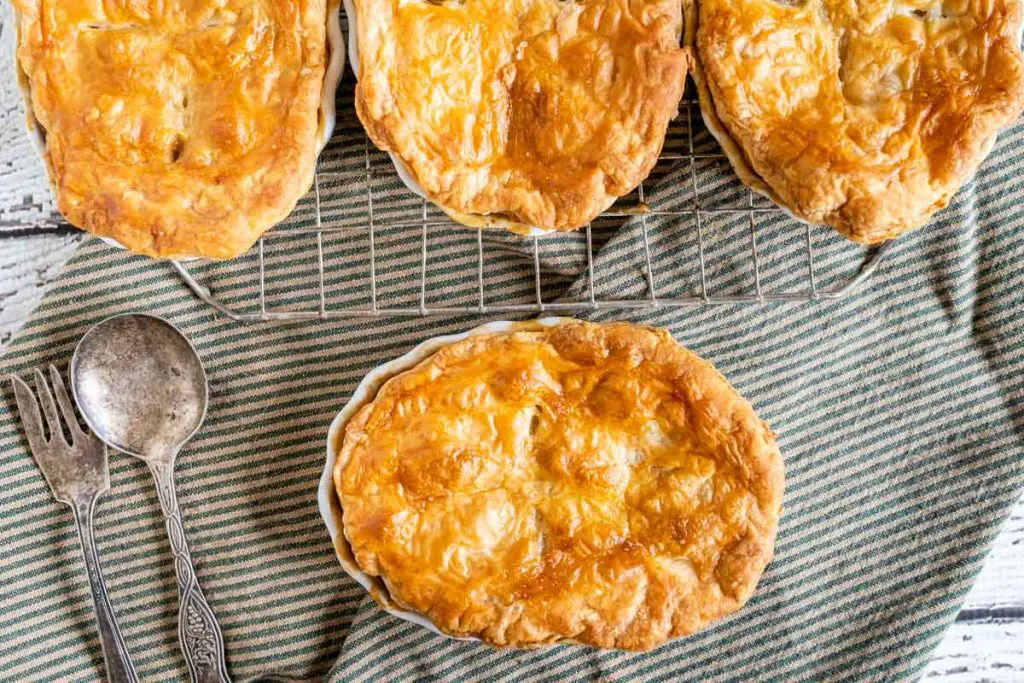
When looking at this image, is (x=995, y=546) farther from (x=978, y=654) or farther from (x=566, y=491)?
(x=566, y=491)

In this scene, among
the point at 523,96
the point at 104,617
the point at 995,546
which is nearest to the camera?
the point at 523,96

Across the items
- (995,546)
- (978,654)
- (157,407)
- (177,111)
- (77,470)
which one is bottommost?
(978,654)

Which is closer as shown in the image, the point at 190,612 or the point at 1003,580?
the point at 190,612

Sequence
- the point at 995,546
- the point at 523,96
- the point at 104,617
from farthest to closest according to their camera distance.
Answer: the point at 995,546 → the point at 104,617 → the point at 523,96

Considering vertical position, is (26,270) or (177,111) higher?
(177,111)

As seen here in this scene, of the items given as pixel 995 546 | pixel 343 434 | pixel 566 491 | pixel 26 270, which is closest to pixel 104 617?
pixel 343 434

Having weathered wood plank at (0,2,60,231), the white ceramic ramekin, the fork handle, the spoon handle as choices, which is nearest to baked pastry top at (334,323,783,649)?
Result: the white ceramic ramekin

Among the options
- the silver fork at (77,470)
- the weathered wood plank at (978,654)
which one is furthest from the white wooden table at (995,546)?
the silver fork at (77,470)

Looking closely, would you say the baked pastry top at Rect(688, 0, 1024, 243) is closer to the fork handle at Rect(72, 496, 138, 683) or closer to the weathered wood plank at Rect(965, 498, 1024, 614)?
the weathered wood plank at Rect(965, 498, 1024, 614)

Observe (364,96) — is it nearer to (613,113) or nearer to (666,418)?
(613,113)
